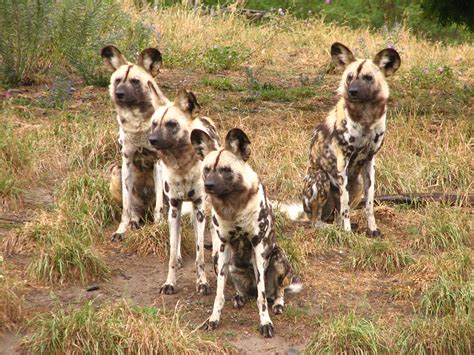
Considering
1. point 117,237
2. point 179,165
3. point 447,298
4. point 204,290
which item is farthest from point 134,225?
point 447,298

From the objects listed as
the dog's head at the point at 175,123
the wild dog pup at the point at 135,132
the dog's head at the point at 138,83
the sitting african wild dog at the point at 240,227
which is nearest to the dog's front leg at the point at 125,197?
the wild dog pup at the point at 135,132

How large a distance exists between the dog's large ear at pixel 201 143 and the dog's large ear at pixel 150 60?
128 centimetres

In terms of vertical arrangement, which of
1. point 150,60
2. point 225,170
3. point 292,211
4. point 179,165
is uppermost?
point 150,60

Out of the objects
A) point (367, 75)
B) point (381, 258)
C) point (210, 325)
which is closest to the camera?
point (210, 325)

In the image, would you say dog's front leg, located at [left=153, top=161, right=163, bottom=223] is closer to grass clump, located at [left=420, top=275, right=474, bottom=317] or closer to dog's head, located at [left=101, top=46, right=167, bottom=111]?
dog's head, located at [left=101, top=46, right=167, bottom=111]

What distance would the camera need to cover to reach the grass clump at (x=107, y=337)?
15.1ft

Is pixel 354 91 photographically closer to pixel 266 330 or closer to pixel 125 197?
pixel 125 197

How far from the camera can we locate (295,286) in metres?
5.43

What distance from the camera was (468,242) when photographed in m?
6.13

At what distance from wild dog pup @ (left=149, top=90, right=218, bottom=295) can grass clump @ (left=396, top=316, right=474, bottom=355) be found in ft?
4.25

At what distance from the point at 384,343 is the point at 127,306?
4.70 feet

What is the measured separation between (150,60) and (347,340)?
2.40m

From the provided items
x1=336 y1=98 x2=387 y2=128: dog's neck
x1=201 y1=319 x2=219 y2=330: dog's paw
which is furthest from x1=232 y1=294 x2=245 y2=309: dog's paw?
x1=336 y1=98 x2=387 y2=128: dog's neck

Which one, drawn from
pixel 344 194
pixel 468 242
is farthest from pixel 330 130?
pixel 468 242
